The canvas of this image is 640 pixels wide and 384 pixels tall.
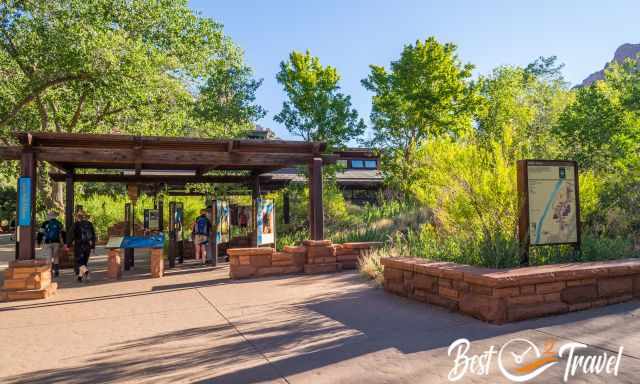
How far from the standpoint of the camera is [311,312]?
245 inches

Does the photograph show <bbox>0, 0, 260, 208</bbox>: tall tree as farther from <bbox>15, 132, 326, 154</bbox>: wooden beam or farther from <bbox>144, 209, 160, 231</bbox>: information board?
<bbox>15, 132, 326, 154</bbox>: wooden beam

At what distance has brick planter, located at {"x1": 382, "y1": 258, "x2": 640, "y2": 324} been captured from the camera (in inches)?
208

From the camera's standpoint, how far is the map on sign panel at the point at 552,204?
252 inches

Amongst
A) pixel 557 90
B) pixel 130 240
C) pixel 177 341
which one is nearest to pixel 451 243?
pixel 177 341

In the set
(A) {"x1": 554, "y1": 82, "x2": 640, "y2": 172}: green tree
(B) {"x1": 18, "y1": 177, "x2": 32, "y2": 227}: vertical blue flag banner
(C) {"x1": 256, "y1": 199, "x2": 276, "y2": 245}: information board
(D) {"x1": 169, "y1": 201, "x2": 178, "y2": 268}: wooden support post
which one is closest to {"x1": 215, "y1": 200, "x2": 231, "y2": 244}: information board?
(D) {"x1": 169, "y1": 201, "x2": 178, "y2": 268}: wooden support post

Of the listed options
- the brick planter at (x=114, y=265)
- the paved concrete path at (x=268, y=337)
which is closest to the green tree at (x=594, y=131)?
the paved concrete path at (x=268, y=337)

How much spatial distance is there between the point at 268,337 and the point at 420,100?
710 inches

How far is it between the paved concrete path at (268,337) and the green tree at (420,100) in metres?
14.9

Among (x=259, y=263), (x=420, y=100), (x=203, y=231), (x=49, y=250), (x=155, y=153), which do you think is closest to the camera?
(x=155, y=153)

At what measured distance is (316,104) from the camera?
23156mm

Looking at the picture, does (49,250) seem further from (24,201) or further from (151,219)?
(151,219)

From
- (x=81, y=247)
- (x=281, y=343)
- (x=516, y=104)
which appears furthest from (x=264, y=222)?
(x=516, y=104)

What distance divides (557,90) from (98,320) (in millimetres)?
31539

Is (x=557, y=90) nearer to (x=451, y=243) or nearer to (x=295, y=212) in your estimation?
(x=295, y=212)
